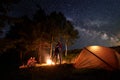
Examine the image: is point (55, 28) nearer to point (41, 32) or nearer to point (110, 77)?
point (41, 32)

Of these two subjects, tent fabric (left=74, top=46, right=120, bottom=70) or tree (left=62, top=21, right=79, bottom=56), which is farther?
tree (left=62, top=21, right=79, bottom=56)

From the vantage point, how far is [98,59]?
17109 millimetres

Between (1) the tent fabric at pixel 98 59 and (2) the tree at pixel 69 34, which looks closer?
(1) the tent fabric at pixel 98 59

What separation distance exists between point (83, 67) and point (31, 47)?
16597 mm

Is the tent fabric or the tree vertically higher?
the tree

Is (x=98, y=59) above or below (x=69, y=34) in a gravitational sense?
below

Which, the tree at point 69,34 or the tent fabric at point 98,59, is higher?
the tree at point 69,34

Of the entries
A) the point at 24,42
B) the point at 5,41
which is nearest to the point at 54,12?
the point at 24,42

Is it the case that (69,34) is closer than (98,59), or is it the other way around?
(98,59)

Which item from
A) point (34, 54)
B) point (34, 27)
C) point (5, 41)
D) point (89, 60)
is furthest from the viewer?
point (34, 54)

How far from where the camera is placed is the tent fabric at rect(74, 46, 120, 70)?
1655 centimetres

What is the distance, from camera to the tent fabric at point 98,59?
54.3 feet

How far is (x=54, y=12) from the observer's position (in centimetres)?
3469

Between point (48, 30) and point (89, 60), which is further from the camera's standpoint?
point (48, 30)
